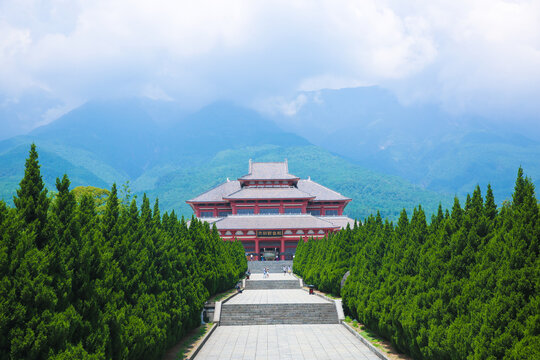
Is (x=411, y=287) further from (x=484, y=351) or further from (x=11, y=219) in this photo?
(x=11, y=219)

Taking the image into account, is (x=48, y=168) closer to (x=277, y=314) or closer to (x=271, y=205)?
(x=271, y=205)

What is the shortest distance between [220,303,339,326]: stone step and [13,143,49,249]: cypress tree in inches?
446

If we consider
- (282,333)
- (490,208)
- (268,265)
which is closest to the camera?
(490,208)

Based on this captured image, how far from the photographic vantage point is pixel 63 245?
699 centimetres

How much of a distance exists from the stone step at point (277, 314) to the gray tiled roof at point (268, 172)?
105ft

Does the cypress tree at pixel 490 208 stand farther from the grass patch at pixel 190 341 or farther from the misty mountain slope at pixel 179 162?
the misty mountain slope at pixel 179 162

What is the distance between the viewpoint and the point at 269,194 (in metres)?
47.9

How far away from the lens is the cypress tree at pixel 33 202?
22.2ft

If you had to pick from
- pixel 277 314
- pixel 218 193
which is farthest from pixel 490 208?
pixel 218 193

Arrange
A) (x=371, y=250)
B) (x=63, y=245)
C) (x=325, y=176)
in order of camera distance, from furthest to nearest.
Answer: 1. (x=325, y=176)
2. (x=371, y=250)
3. (x=63, y=245)

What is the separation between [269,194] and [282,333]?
33060 millimetres

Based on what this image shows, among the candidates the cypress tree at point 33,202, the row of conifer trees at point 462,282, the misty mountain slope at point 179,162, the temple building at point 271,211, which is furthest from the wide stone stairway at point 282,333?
the misty mountain slope at point 179,162

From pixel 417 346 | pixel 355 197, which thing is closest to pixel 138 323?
pixel 417 346

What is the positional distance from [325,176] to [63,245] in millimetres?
124662
